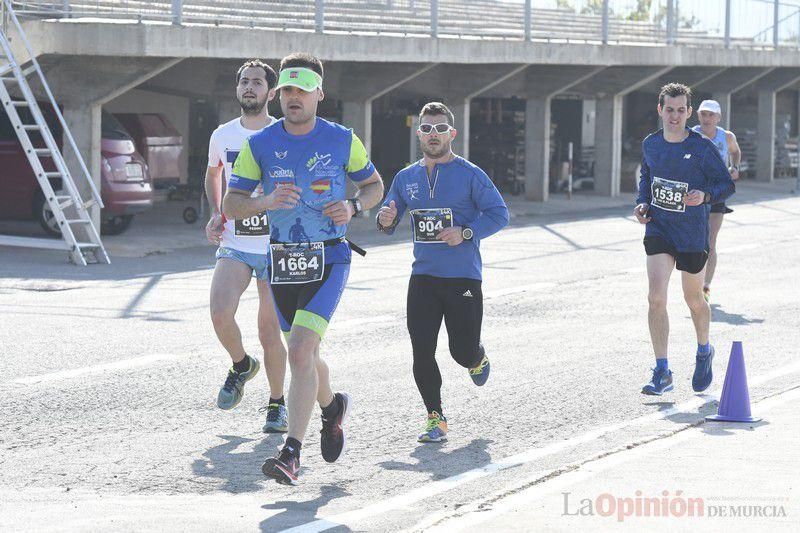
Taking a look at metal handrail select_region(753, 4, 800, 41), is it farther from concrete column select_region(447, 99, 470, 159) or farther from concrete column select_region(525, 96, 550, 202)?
concrete column select_region(447, 99, 470, 159)

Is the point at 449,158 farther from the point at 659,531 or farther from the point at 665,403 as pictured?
the point at 659,531

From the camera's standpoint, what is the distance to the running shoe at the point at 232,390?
8977 mm

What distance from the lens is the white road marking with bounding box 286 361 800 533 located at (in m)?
6.61

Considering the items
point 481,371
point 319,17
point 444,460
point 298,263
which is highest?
point 319,17

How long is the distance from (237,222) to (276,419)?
1129mm

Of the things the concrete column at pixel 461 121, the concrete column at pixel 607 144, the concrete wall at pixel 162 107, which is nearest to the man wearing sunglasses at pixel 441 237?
the concrete wall at pixel 162 107

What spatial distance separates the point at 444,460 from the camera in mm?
7957

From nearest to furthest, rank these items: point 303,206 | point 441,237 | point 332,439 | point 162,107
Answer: point 303,206 → point 332,439 → point 441,237 → point 162,107

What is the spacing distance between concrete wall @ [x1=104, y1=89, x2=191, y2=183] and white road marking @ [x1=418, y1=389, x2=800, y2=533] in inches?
843

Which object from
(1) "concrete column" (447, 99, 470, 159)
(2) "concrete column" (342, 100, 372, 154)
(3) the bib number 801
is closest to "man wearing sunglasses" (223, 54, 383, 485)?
(3) the bib number 801

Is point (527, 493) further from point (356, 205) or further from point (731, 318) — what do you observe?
point (731, 318)

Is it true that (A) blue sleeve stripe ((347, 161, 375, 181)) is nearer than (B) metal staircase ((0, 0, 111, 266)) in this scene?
Yes

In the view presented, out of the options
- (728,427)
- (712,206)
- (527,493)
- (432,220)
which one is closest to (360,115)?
(712,206)

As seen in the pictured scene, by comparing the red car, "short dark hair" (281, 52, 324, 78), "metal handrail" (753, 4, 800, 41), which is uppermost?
"metal handrail" (753, 4, 800, 41)
